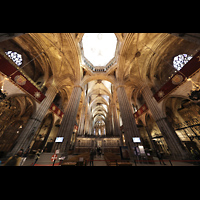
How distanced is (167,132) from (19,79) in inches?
643

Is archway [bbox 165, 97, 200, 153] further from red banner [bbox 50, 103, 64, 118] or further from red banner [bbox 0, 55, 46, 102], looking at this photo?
red banner [bbox 50, 103, 64, 118]

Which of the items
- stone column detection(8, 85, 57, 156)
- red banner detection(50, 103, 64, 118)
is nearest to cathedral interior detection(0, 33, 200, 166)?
stone column detection(8, 85, 57, 156)

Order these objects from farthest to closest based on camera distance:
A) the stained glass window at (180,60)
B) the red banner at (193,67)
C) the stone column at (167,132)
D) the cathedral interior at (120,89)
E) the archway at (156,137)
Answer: the archway at (156,137) → the stained glass window at (180,60) → the cathedral interior at (120,89) → the stone column at (167,132) → the red banner at (193,67)

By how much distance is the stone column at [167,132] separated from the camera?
6.85 m

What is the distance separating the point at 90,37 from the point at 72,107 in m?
16.4

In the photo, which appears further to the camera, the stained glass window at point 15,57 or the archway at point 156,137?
the archway at point 156,137

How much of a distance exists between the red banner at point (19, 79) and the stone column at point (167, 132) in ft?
47.8

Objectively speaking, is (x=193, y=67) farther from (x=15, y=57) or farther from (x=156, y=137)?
(x=15, y=57)

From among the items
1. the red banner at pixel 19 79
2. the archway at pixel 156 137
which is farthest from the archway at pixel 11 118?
the archway at pixel 156 137

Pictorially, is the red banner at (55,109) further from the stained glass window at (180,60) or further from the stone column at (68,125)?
the stained glass window at (180,60)

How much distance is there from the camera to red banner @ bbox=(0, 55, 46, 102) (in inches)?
253
